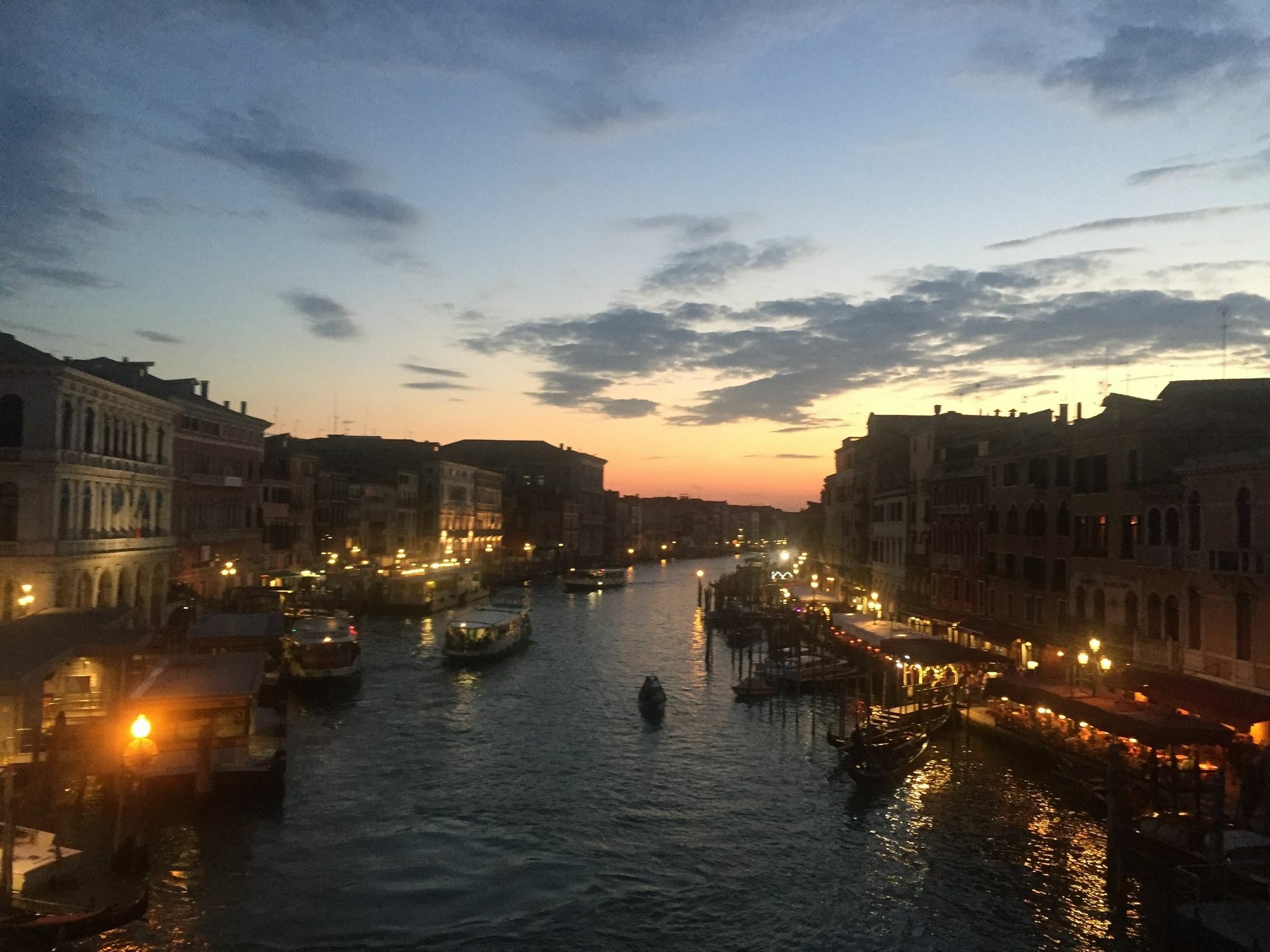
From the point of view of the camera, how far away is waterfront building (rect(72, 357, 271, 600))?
48688mm

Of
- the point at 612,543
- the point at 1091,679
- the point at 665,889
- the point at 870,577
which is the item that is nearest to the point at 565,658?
the point at 870,577

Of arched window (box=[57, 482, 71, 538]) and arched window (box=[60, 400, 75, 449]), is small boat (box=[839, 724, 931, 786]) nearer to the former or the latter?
arched window (box=[60, 400, 75, 449])

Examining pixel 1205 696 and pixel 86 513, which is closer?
pixel 1205 696

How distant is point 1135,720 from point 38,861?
21858 mm

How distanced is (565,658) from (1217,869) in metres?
38.3

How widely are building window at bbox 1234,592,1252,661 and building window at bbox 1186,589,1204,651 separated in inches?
58.4

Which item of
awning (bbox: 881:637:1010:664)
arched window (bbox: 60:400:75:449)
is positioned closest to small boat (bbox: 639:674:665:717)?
awning (bbox: 881:637:1010:664)

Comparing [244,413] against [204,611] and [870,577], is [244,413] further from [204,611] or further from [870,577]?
[870,577]

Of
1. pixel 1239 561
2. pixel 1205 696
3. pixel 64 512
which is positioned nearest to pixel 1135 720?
pixel 1205 696

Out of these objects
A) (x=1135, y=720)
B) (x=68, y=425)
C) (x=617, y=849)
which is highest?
(x=68, y=425)

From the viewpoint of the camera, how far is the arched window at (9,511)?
33.9 m

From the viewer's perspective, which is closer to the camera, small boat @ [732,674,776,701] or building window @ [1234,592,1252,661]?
building window @ [1234,592,1252,661]

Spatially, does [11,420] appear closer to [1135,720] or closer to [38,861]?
[38,861]

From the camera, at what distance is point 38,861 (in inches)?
634
